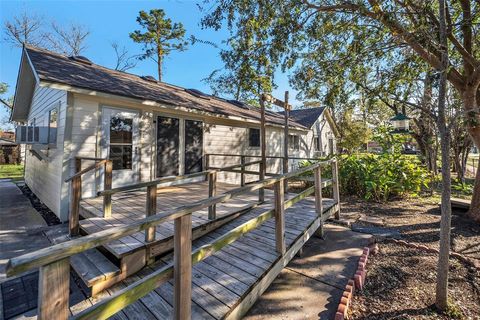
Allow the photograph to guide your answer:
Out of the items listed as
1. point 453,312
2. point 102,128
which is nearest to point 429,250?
point 453,312

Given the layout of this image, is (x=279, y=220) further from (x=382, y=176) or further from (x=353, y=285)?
(x=382, y=176)

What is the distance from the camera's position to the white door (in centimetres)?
538

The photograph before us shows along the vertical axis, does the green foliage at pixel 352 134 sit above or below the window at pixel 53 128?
above

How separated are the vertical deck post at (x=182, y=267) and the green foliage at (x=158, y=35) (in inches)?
751

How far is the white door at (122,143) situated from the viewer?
5383 mm

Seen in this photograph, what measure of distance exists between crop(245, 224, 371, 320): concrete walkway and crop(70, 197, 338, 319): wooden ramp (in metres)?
0.22

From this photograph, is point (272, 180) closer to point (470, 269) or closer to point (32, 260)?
point (32, 260)

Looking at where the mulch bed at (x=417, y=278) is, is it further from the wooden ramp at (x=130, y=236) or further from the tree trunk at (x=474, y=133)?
the wooden ramp at (x=130, y=236)

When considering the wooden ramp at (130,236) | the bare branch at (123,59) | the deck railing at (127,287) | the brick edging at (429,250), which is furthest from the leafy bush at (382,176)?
the bare branch at (123,59)

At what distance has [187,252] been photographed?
5.86 ft

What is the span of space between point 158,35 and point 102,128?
15.2 m

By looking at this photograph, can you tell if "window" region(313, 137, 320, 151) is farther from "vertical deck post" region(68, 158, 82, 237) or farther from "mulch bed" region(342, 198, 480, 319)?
"vertical deck post" region(68, 158, 82, 237)

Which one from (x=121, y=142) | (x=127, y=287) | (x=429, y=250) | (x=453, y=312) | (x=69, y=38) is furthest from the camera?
(x=69, y=38)

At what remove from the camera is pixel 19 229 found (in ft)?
15.1
